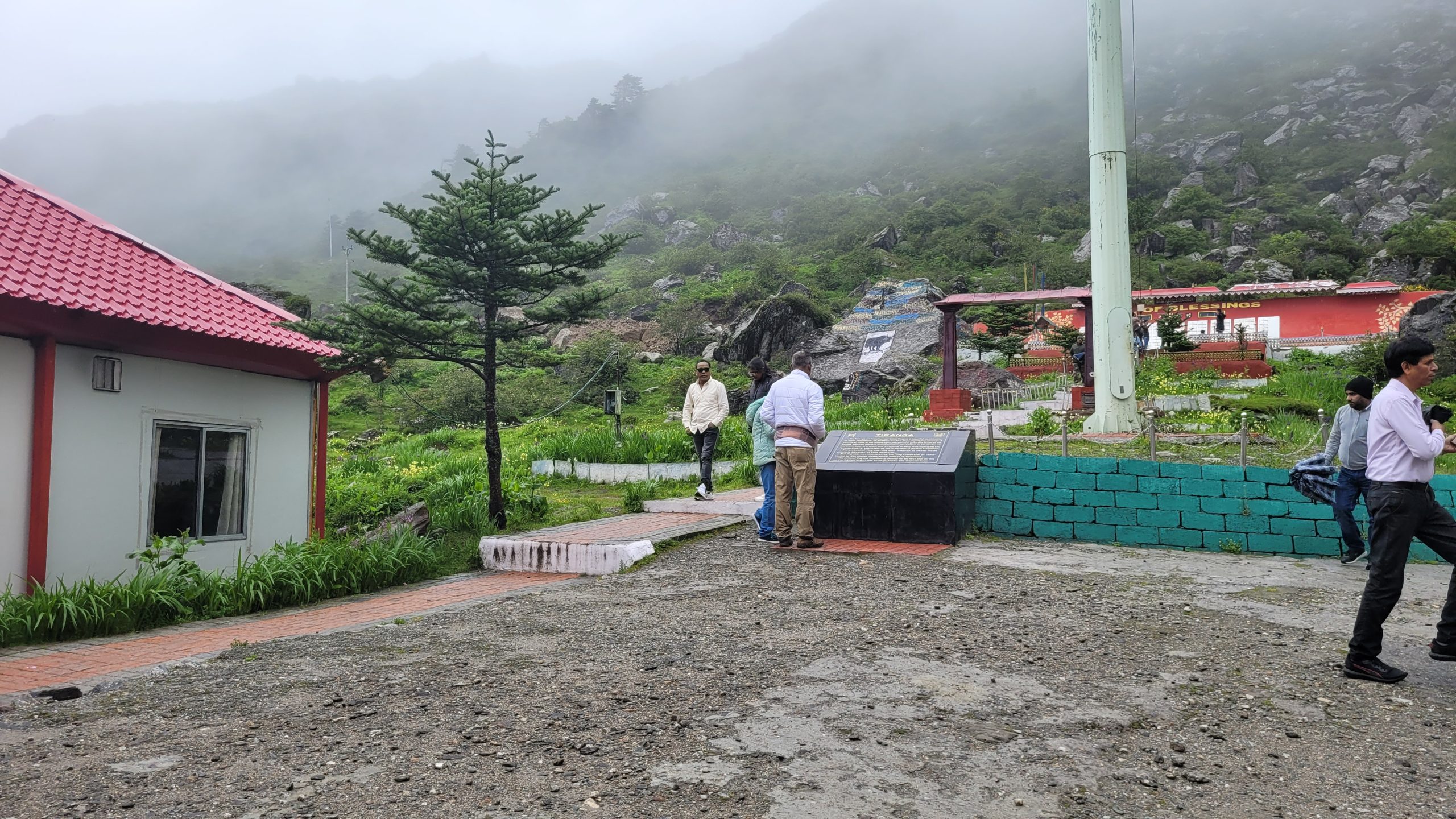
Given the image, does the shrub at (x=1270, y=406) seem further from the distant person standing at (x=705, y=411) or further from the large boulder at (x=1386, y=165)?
the large boulder at (x=1386, y=165)

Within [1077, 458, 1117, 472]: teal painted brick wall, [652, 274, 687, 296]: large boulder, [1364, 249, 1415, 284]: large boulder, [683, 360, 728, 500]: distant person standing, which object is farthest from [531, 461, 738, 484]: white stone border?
[652, 274, 687, 296]: large boulder

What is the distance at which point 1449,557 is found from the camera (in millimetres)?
3973

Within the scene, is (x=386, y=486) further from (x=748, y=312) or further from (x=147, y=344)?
(x=748, y=312)

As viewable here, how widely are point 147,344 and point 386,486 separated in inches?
243

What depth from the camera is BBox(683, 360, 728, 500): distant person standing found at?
10.3 m

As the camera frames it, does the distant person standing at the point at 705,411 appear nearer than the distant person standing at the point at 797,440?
No

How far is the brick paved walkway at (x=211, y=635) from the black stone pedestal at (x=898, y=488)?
8.18 feet

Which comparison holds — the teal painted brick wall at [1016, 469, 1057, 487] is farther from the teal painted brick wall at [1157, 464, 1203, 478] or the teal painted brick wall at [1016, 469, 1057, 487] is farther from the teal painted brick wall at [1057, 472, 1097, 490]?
the teal painted brick wall at [1157, 464, 1203, 478]


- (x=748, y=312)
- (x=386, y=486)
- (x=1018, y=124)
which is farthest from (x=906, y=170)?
(x=386, y=486)

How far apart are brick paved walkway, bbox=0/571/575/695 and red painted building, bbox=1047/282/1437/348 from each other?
2531cm

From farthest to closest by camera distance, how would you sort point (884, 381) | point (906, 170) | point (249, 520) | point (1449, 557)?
1. point (906, 170)
2. point (884, 381)
3. point (249, 520)
4. point (1449, 557)

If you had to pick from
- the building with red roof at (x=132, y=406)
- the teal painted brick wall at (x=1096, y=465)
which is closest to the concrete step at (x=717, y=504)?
the teal painted brick wall at (x=1096, y=465)

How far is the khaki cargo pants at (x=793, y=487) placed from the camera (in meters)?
7.60

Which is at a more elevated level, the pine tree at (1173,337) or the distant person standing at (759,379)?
the pine tree at (1173,337)
